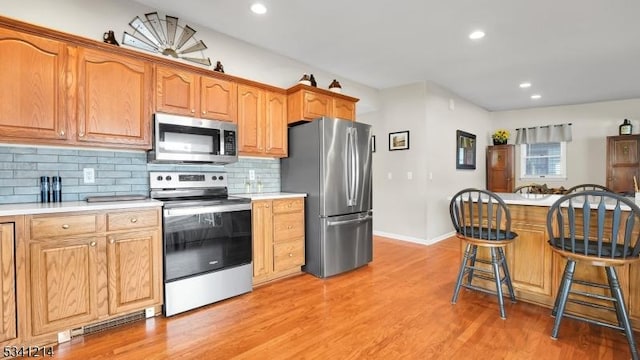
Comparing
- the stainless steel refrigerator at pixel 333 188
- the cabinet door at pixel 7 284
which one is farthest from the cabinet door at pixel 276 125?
the cabinet door at pixel 7 284

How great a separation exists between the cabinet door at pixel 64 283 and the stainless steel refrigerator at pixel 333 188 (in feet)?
6.30

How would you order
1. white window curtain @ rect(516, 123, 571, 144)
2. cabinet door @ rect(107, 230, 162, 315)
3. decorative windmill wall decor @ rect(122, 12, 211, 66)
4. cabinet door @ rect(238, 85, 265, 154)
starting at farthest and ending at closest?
white window curtain @ rect(516, 123, 571, 144) → cabinet door @ rect(238, 85, 265, 154) → decorative windmill wall decor @ rect(122, 12, 211, 66) → cabinet door @ rect(107, 230, 162, 315)

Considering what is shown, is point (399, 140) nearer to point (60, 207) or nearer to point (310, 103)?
point (310, 103)

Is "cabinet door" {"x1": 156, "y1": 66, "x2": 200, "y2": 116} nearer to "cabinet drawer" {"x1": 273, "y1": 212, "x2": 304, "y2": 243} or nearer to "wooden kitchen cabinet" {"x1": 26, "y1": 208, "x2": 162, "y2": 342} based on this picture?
"wooden kitchen cabinet" {"x1": 26, "y1": 208, "x2": 162, "y2": 342}

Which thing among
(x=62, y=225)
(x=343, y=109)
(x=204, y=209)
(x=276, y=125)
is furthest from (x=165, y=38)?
(x=343, y=109)

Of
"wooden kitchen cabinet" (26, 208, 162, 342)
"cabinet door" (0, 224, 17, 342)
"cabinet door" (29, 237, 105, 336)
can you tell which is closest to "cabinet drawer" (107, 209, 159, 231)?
"wooden kitchen cabinet" (26, 208, 162, 342)

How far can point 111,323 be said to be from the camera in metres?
2.16

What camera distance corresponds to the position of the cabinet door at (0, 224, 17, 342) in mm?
1738

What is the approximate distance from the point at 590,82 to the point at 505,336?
4.84 m

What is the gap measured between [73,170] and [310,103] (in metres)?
2.26

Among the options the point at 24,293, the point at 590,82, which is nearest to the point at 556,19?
the point at 590,82

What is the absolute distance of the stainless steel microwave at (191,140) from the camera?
2.49 meters

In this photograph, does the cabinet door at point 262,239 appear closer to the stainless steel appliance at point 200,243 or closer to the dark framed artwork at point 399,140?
the stainless steel appliance at point 200,243

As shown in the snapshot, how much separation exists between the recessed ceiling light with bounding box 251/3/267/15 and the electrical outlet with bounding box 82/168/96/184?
1.93 metres
